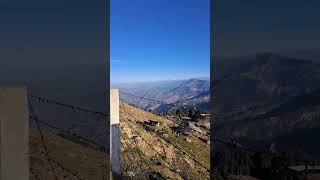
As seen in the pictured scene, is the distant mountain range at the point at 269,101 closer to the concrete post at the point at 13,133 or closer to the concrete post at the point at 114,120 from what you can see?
the concrete post at the point at 114,120

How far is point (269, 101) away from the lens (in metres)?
5.38

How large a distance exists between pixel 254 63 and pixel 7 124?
4234mm

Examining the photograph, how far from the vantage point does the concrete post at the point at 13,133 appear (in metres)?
1.75

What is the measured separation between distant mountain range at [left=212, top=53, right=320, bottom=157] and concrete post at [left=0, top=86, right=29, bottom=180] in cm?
364

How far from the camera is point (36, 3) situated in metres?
5.52

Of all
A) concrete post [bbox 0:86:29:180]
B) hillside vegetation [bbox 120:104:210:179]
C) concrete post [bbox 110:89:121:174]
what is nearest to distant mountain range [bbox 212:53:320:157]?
concrete post [bbox 110:89:121:174]

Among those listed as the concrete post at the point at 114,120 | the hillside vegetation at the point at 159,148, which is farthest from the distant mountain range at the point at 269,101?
the hillside vegetation at the point at 159,148

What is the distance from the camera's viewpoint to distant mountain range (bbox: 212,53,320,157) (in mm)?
4898

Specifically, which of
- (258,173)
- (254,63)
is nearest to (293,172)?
(258,173)

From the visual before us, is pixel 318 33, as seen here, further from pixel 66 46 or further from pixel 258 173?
pixel 66 46

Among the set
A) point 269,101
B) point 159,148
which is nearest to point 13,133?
point 269,101

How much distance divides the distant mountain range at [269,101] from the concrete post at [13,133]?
3.64 meters

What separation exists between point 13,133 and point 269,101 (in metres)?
4.26

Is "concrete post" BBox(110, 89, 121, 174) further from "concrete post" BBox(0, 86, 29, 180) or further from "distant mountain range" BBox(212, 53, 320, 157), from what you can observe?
"concrete post" BBox(0, 86, 29, 180)
